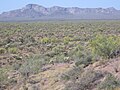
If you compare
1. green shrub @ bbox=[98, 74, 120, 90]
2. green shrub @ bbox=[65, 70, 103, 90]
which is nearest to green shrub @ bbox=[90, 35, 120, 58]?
green shrub @ bbox=[65, 70, 103, 90]

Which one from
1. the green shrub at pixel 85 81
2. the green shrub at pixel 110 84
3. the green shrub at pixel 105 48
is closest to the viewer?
the green shrub at pixel 110 84

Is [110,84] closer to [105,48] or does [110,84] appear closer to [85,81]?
[85,81]

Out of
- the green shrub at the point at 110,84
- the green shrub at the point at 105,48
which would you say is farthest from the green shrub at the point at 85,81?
the green shrub at the point at 105,48

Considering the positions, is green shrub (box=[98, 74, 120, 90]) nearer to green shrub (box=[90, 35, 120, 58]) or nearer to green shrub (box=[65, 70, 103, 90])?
green shrub (box=[65, 70, 103, 90])

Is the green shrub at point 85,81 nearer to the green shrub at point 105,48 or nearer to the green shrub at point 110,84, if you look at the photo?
the green shrub at point 110,84

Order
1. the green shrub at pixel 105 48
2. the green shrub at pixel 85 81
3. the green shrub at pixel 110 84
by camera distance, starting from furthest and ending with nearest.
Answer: the green shrub at pixel 105 48
the green shrub at pixel 85 81
the green shrub at pixel 110 84

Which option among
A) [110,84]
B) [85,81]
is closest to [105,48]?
[85,81]

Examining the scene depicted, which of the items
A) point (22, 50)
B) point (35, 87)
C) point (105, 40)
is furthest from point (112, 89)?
point (22, 50)

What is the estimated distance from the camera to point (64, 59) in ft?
58.6

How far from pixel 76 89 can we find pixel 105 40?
588 cm

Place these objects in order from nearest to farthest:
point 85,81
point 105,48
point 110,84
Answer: point 110,84
point 85,81
point 105,48

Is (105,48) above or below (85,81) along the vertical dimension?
above

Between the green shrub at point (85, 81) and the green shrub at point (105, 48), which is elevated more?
the green shrub at point (105, 48)

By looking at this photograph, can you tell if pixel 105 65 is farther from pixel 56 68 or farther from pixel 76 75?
pixel 56 68
